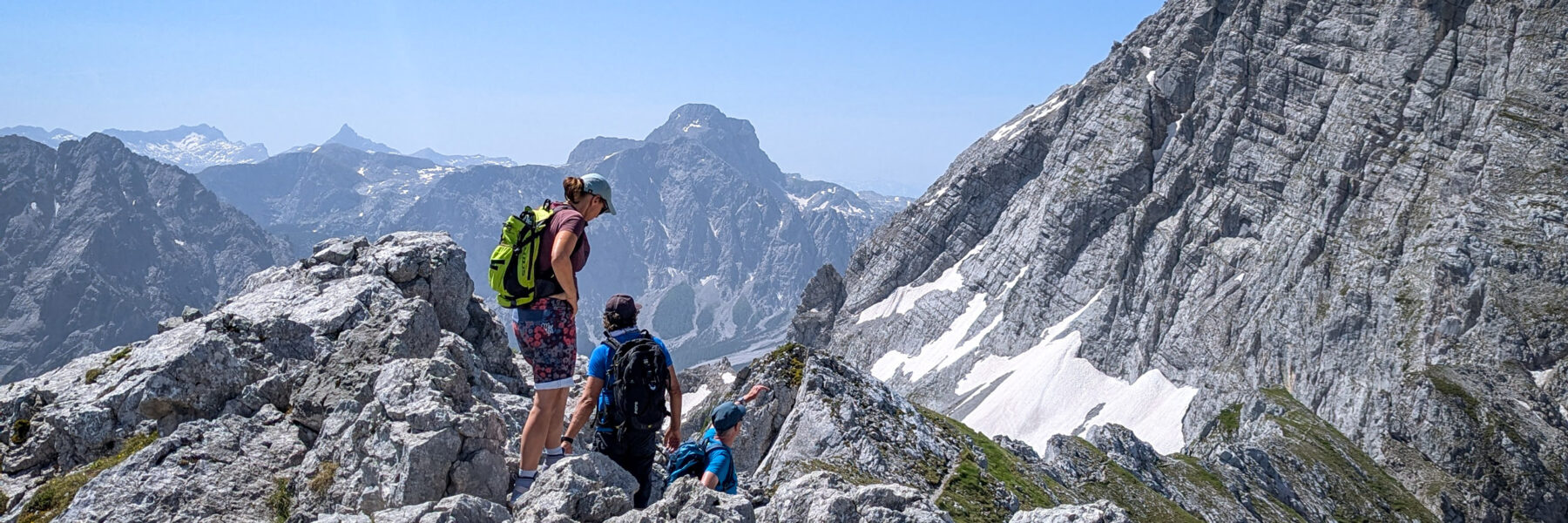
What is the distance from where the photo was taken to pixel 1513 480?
6350 centimetres

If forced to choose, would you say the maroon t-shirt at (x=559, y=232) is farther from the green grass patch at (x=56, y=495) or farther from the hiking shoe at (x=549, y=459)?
the green grass patch at (x=56, y=495)

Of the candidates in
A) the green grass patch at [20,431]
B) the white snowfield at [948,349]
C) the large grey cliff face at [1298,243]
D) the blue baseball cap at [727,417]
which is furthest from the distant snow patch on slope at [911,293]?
the blue baseball cap at [727,417]

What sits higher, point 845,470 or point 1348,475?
point 1348,475

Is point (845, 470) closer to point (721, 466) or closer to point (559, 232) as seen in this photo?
point (721, 466)

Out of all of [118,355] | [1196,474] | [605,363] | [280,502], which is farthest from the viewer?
[1196,474]

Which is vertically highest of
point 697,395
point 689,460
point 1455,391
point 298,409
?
point 1455,391

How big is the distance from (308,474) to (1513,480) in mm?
77834

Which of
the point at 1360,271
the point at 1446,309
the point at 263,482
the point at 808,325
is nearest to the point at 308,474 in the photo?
the point at 263,482

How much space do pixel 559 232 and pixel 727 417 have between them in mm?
3939

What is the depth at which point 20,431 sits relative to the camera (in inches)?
751

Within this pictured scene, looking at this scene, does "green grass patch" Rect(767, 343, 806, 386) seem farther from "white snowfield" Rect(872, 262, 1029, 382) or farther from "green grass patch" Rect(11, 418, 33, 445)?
"white snowfield" Rect(872, 262, 1029, 382)

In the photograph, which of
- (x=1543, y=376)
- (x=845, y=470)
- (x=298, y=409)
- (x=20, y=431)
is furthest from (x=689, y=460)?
(x=1543, y=376)

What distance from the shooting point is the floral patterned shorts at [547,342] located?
1456cm

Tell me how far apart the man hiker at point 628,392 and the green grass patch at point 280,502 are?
5017mm
